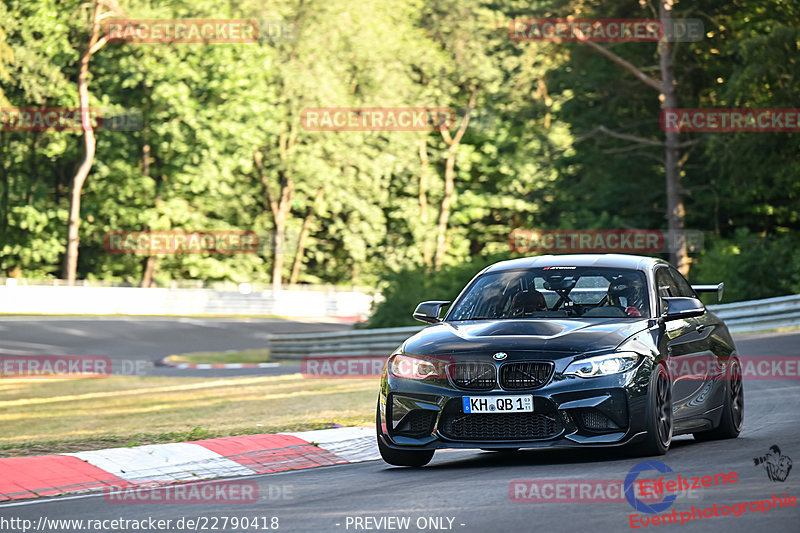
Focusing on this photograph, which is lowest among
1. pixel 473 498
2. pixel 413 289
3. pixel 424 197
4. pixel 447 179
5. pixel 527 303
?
pixel 413 289

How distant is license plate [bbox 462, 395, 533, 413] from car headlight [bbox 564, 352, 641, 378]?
1.12 feet

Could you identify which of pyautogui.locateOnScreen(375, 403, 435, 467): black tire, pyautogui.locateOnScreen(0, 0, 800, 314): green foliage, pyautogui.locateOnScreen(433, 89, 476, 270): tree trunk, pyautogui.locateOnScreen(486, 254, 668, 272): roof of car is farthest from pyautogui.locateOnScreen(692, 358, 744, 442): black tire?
pyautogui.locateOnScreen(433, 89, 476, 270): tree trunk

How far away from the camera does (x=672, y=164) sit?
35594mm

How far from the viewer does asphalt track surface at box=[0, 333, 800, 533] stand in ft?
21.9

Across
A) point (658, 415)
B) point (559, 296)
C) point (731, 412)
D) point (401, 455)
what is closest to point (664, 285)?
point (559, 296)

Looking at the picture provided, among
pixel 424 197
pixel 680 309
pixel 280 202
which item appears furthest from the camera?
pixel 424 197

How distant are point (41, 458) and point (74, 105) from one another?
156 ft

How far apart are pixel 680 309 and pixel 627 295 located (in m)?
0.46

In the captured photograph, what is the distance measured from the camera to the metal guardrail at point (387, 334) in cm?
2406

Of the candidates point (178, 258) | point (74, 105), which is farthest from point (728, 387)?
point (178, 258)

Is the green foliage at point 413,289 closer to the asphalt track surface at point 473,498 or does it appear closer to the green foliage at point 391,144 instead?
the green foliage at point 391,144

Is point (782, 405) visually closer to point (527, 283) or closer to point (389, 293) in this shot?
point (527, 283)

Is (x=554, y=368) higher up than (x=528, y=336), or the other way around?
(x=528, y=336)

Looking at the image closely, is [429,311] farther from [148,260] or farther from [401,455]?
[148,260]
